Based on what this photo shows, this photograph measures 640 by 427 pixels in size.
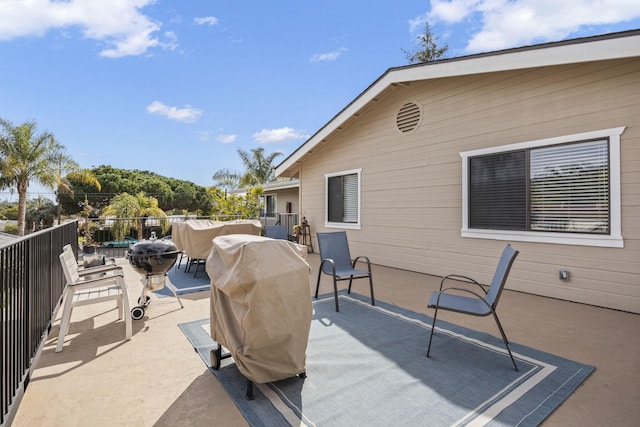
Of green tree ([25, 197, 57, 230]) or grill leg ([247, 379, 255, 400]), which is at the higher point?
green tree ([25, 197, 57, 230])

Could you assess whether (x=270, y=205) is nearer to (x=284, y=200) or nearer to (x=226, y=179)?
(x=284, y=200)

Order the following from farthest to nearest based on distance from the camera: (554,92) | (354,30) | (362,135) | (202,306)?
1. (354,30)
2. (362,135)
3. (554,92)
4. (202,306)

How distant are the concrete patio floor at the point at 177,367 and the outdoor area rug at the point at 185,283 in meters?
0.54

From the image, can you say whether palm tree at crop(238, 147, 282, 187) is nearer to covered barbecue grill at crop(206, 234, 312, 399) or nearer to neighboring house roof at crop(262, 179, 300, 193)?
neighboring house roof at crop(262, 179, 300, 193)

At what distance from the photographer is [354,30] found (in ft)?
36.6

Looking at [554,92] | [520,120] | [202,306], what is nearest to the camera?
[202,306]

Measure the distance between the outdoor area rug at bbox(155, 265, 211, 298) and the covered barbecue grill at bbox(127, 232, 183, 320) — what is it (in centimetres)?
94

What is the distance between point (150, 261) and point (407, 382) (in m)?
2.96

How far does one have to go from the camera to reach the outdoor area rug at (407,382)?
1.94 meters

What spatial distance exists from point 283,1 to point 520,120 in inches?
296

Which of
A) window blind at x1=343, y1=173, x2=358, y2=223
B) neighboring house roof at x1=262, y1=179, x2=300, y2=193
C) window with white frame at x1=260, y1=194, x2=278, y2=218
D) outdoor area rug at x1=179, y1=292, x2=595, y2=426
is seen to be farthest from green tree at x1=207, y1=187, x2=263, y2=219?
outdoor area rug at x1=179, y1=292, x2=595, y2=426

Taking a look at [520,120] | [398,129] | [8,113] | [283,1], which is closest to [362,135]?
[398,129]

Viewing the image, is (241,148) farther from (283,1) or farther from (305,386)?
(305,386)

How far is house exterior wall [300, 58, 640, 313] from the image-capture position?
155 inches
